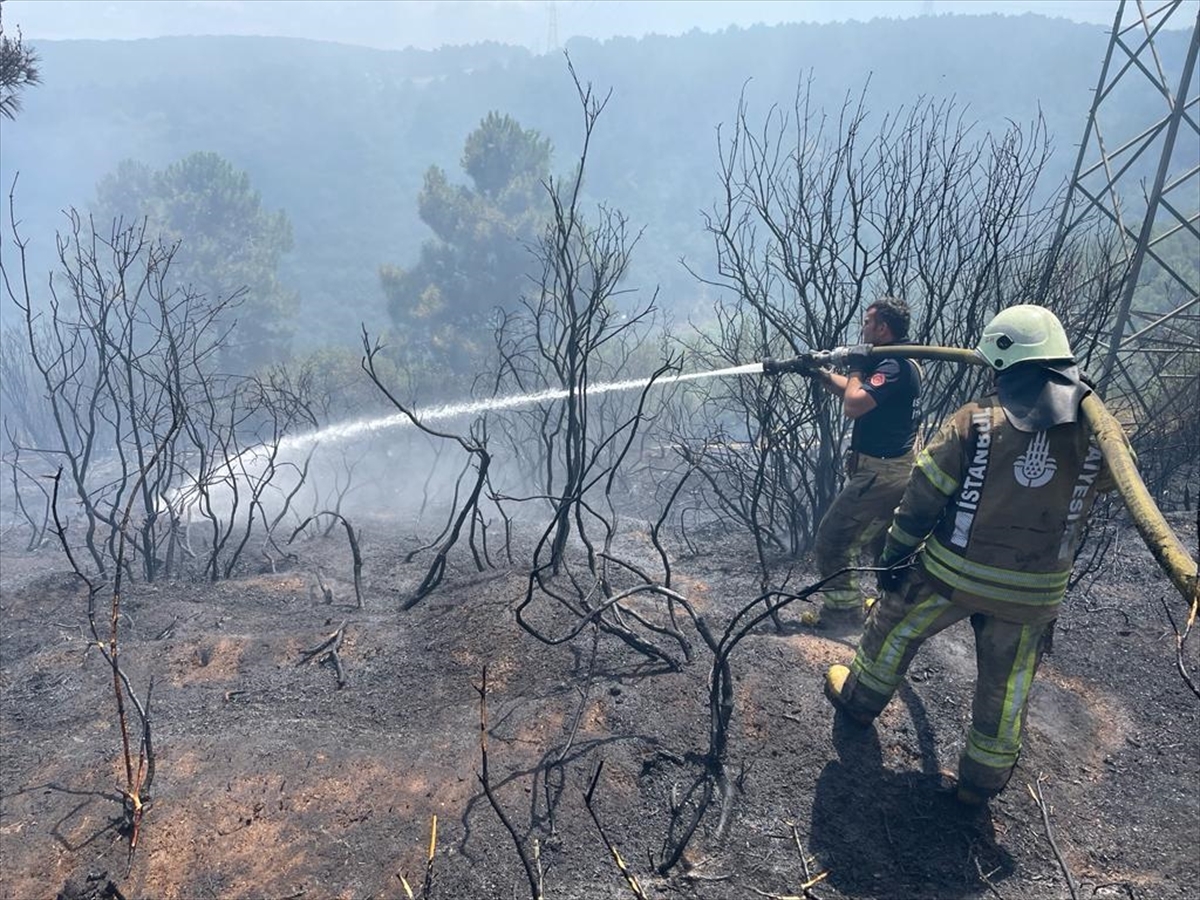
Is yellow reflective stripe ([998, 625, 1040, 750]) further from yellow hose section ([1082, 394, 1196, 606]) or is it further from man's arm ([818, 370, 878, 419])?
man's arm ([818, 370, 878, 419])

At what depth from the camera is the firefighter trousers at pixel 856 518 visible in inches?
171

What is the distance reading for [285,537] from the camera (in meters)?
9.68

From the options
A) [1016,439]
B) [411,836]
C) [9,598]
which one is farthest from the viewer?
[9,598]

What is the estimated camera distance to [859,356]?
4.22 meters

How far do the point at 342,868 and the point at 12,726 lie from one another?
262 cm

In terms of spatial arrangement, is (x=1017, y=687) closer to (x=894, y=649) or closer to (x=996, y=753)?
(x=996, y=753)

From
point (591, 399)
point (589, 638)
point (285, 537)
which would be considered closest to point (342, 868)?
point (589, 638)

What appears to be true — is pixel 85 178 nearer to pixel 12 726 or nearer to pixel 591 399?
pixel 591 399

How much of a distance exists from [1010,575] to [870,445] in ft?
5.11

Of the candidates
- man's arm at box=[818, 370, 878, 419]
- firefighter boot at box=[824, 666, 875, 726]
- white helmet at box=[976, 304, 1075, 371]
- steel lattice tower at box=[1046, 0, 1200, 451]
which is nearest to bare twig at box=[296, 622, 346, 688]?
firefighter boot at box=[824, 666, 875, 726]

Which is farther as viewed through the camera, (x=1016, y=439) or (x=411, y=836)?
(x=411, y=836)

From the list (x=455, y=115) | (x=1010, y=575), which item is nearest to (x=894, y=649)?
(x=1010, y=575)

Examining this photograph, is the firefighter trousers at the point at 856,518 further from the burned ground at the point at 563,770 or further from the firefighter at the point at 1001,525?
the firefighter at the point at 1001,525

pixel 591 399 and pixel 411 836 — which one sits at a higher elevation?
pixel 411 836
